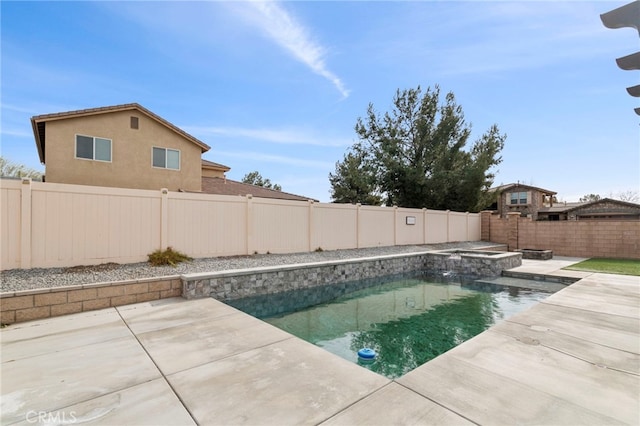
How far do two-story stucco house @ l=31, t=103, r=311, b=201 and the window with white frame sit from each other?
30854mm

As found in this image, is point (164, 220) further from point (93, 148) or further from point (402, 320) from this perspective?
point (93, 148)

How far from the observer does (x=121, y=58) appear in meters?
9.96

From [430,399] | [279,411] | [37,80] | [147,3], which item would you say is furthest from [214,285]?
[37,80]

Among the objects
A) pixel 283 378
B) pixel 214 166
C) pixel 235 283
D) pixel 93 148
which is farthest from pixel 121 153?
pixel 283 378

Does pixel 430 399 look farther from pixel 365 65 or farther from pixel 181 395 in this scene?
pixel 365 65

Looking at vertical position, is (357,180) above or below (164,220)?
above

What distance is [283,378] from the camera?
272cm

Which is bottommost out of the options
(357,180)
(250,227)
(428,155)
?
(250,227)

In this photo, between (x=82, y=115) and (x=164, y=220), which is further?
(x=82, y=115)

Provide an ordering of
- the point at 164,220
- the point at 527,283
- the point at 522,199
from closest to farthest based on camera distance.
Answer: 1. the point at 164,220
2. the point at 527,283
3. the point at 522,199

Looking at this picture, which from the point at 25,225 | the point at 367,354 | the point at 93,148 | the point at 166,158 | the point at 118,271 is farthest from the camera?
the point at 166,158

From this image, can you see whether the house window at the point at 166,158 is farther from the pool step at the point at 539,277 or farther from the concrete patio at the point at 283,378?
the pool step at the point at 539,277

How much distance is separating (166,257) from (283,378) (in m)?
5.17

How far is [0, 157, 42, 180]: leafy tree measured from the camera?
22.9 metres
